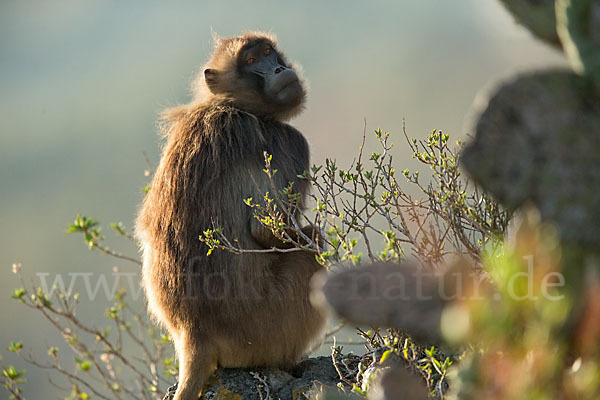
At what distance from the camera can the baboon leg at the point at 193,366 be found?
4453 mm

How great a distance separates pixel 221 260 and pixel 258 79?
1608mm

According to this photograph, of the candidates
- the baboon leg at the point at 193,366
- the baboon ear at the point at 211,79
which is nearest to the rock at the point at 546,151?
the baboon leg at the point at 193,366

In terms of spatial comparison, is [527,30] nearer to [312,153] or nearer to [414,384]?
[414,384]

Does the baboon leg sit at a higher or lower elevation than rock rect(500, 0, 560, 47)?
lower

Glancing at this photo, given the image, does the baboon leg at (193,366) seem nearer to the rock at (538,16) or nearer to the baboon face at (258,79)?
the baboon face at (258,79)

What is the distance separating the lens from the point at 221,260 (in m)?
4.70

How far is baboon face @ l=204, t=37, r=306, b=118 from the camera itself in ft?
18.3

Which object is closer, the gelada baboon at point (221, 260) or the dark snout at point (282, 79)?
the gelada baboon at point (221, 260)

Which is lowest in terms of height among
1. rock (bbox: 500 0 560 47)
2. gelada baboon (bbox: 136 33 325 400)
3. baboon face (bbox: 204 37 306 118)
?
gelada baboon (bbox: 136 33 325 400)

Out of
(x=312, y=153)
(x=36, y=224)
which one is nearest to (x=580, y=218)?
(x=312, y=153)

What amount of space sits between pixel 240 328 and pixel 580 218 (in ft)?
9.82

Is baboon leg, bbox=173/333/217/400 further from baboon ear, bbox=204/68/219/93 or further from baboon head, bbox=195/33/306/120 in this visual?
baboon ear, bbox=204/68/219/93

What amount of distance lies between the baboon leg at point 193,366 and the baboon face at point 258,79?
1.72 metres

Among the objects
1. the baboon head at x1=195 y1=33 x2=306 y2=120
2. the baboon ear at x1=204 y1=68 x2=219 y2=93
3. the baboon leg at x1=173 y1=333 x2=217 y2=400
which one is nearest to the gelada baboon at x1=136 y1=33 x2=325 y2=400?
the baboon leg at x1=173 y1=333 x2=217 y2=400
